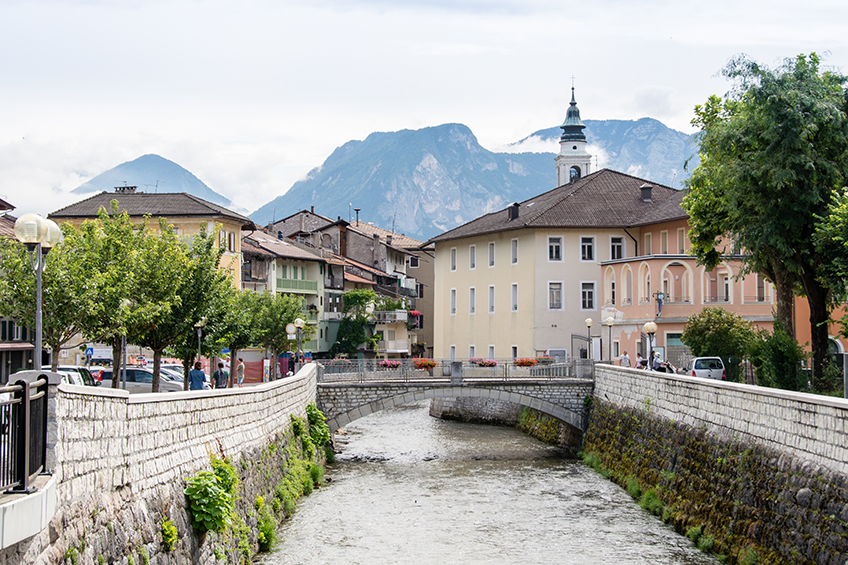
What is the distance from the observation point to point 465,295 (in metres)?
61.4

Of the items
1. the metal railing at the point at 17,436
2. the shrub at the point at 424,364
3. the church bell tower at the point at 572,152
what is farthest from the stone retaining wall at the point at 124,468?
the church bell tower at the point at 572,152

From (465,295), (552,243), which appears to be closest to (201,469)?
(552,243)

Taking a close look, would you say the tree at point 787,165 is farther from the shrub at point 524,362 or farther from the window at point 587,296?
the window at point 587,296

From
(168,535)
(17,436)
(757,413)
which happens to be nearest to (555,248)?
(757,413)

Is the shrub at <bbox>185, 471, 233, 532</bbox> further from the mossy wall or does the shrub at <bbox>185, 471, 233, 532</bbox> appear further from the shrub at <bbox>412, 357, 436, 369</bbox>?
the shrub at <bbox>412, 357, 436, 369</bbox>

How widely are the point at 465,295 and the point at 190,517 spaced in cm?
4899

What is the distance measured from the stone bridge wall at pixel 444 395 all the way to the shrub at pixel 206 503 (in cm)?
2319

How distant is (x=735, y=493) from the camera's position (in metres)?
18.5

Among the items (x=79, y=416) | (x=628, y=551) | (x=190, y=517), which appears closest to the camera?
(x=79, y=416)

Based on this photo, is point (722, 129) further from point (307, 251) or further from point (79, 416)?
point (307, 251)

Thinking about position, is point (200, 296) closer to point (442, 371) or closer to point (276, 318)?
point (442, 371)

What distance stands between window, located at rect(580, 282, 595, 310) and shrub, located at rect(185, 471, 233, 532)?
43.0m

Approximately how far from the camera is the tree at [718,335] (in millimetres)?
37375

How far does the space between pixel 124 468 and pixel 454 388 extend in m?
27.4
